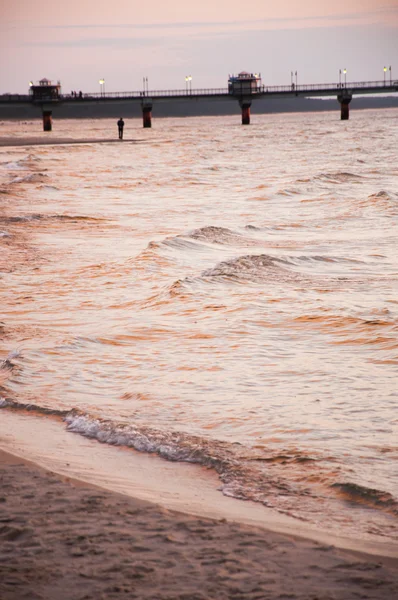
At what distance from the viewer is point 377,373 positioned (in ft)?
25.9

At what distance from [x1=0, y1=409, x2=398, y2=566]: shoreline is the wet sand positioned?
0.45ft

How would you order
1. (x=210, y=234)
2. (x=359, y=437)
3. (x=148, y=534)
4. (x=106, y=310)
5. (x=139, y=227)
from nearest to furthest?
(x=148, y=534), (x=359, y=437), (x=106, y=310), (x=210, y=234), (x=139, y=227)

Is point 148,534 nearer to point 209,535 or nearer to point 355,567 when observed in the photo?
point 209,535

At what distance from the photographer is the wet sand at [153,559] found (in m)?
3.66

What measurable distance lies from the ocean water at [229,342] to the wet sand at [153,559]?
0.57 metres

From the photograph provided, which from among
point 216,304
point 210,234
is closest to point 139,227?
point 210,234

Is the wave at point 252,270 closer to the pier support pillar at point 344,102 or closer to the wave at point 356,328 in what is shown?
the wave at point 356,328

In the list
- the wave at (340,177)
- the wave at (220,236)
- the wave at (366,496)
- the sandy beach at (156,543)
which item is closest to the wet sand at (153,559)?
the sandy beach at (156,543)

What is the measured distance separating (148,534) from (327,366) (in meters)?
4.27

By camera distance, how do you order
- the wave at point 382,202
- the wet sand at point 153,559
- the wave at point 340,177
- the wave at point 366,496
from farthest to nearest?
the wave at point 340,177, the wave at point 382,202, the wave at point 366,496, the wet sand at point 153,559

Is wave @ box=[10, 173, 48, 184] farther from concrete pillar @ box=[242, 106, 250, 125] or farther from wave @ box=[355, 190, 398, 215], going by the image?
concrete pillar @ box=[242, 106, 250, 125]

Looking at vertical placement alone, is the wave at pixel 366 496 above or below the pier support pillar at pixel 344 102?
below

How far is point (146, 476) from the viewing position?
5.19 meters

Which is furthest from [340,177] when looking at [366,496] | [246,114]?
[246,114]
